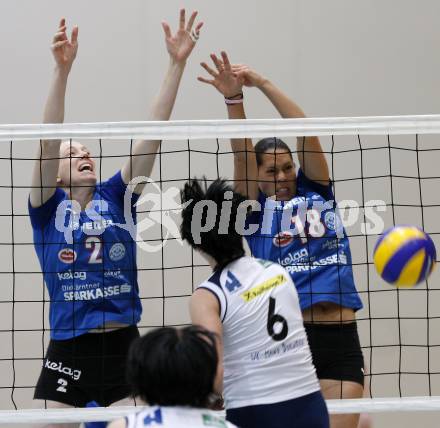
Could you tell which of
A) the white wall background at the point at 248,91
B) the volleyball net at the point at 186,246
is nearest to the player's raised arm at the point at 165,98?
the volleyball net at the point at 186,246

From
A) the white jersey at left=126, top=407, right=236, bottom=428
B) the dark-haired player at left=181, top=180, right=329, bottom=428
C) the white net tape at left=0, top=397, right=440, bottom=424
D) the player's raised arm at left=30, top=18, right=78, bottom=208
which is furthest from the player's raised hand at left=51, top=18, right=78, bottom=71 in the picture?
the white jersey at left=126, top=407, right=236, bottom=428

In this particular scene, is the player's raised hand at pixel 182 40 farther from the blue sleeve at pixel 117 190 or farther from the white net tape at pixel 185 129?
the blue sleeve at pixel 117 190

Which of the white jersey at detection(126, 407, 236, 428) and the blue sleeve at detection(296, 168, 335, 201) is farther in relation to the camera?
the blue sleeve at detection(296, 168, 335, 201)

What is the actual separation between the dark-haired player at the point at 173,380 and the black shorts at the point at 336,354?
1667 mm

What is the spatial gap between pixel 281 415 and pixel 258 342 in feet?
0.80

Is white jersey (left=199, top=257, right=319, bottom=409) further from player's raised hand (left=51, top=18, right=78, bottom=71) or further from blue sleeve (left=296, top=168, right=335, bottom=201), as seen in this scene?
player's raised hand (left=51, top=18, right=78, bottom=71)

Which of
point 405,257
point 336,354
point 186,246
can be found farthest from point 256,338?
point 186,246

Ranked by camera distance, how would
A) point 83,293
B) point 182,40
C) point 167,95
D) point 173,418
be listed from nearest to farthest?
point 173,418 → point 83,293 → point 167,95 → point 182,40

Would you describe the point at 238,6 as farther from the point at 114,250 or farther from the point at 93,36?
the point at 114,250

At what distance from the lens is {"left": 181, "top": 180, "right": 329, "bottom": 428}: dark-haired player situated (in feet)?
9.14

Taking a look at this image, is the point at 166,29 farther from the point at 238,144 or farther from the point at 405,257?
the point at 405,257

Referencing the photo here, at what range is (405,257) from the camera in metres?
3.14

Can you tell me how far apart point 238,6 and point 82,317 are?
9.90 ft

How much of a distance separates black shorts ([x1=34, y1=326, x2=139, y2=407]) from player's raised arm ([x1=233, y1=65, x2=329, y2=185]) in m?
1.10
